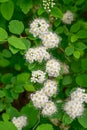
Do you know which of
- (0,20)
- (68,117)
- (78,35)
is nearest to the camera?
(68,117)

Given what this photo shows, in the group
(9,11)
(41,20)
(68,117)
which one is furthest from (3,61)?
(68,117)

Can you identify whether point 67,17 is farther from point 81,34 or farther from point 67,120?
point 67,120

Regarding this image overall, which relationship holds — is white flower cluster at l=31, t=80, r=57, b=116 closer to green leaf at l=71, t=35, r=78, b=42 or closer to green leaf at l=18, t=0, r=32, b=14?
green leaf at l=71, t=35, r=78, b=42

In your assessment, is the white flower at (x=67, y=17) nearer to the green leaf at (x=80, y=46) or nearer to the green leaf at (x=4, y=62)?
the green leaf at (x=80, y=46)

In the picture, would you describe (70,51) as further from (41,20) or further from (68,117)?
(68,117)

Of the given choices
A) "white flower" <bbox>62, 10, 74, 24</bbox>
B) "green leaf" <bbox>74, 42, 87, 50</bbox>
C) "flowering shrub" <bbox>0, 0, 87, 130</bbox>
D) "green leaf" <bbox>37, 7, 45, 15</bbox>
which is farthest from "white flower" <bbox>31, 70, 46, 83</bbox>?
"white flower" <bbox>62, 10, 74, 24</bbox>

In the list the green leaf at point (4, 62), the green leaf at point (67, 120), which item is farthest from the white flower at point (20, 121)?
the green leaf at point (4, 62)

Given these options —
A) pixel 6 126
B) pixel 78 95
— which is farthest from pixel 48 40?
pixel 6 126

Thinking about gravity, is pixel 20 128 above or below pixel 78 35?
below
